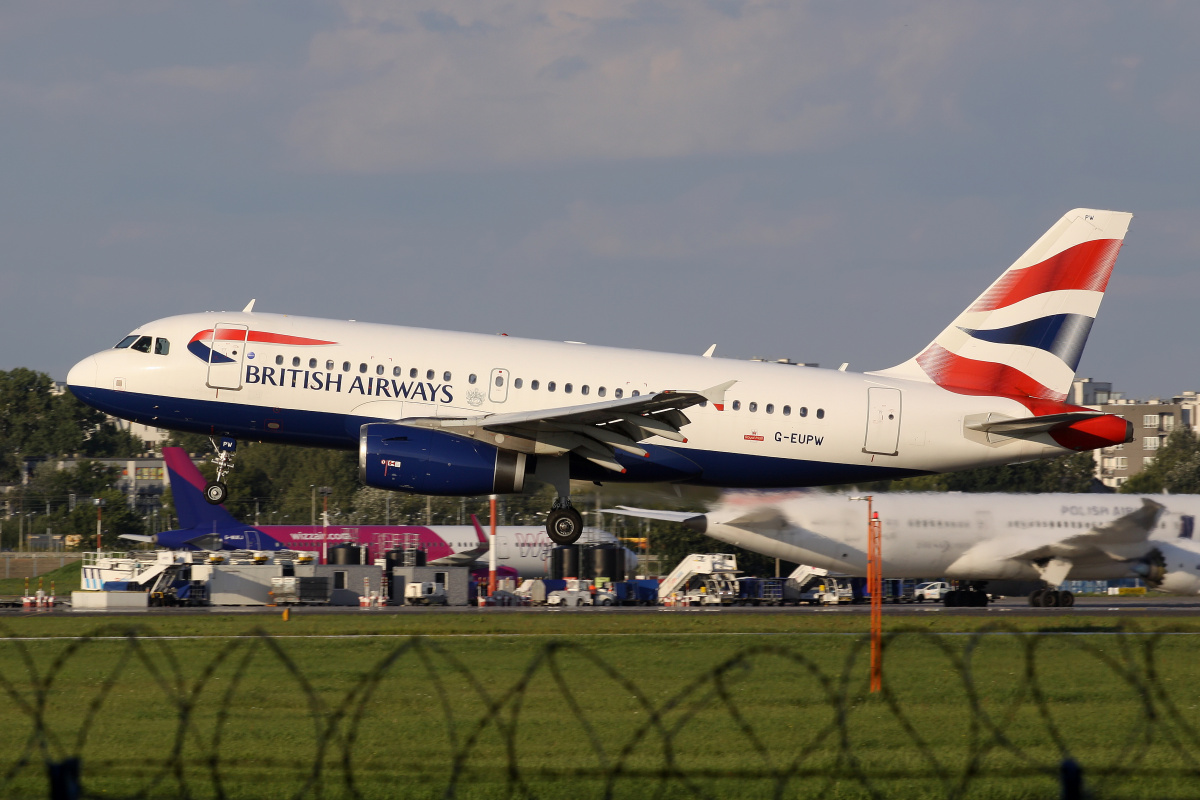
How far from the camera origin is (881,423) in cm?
3325

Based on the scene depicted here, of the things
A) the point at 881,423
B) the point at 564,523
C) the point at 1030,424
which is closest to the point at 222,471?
the point at 564,523

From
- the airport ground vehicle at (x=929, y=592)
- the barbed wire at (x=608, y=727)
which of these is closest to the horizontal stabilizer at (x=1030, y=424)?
the barbed wire at (x=608, y=727)

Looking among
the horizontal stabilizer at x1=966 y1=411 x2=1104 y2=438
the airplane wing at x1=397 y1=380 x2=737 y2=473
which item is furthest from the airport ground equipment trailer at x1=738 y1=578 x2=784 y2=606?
the airplane wing at x1=397 y1=380 x2=737 y2=473

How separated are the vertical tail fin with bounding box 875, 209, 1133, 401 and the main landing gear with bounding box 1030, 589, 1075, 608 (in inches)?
471

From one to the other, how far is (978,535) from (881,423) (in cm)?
1463

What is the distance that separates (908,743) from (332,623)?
61.7ft

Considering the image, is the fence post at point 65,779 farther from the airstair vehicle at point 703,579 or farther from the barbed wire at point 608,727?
the airstair vehicle at point 703,579

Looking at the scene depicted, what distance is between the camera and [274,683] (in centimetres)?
2092

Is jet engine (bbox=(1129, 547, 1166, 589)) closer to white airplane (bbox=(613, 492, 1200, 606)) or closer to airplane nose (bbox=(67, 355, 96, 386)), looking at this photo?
white airplane (bbox=(613, 492, 1200, 606))

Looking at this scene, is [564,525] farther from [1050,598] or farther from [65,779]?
[65,779]

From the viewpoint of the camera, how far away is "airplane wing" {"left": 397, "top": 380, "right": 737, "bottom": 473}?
30078 millimetres

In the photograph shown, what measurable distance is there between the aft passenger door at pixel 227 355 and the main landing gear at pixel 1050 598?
28.6 metres

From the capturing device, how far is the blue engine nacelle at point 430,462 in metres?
30.8

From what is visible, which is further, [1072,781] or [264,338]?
[264,338]
